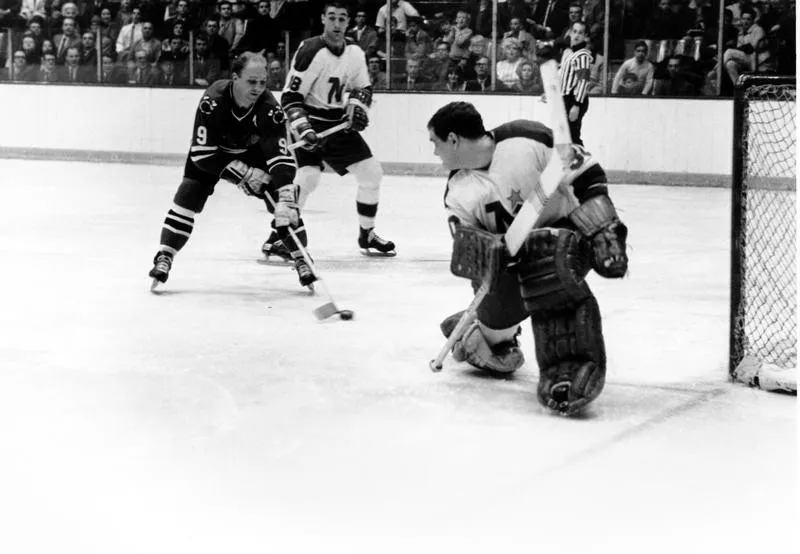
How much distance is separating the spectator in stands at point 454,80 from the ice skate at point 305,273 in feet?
18.5

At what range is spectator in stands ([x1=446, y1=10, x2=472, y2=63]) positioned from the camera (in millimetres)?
10797

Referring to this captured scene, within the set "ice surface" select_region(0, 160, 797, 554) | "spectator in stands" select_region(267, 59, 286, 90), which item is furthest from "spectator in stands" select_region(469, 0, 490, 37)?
"ice surface" select_region(0, 160, 797, 554)

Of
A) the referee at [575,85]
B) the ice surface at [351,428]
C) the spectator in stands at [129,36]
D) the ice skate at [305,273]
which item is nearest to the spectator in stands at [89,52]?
the spectator in stands at [129,36]

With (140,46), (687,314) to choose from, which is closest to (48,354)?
(687,314)

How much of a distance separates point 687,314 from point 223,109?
6.59ft

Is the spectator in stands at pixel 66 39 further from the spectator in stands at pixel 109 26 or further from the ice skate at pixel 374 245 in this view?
the ice skate at pixel 374 245

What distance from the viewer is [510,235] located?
11.8 feet

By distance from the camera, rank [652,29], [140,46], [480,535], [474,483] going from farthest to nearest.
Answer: [140,46] < [652,29] < [474,483] < [480,535]

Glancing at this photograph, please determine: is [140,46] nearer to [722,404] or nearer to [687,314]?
[687,314]

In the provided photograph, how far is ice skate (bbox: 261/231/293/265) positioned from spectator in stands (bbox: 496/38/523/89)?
4580 mm

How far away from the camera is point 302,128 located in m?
6.62

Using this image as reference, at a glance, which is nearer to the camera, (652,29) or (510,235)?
(510,235)

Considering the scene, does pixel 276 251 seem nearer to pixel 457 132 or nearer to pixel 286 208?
pixel 286 208

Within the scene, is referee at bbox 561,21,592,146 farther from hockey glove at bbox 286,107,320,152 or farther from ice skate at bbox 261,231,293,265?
ice skate at bbox 261,231,293,265
